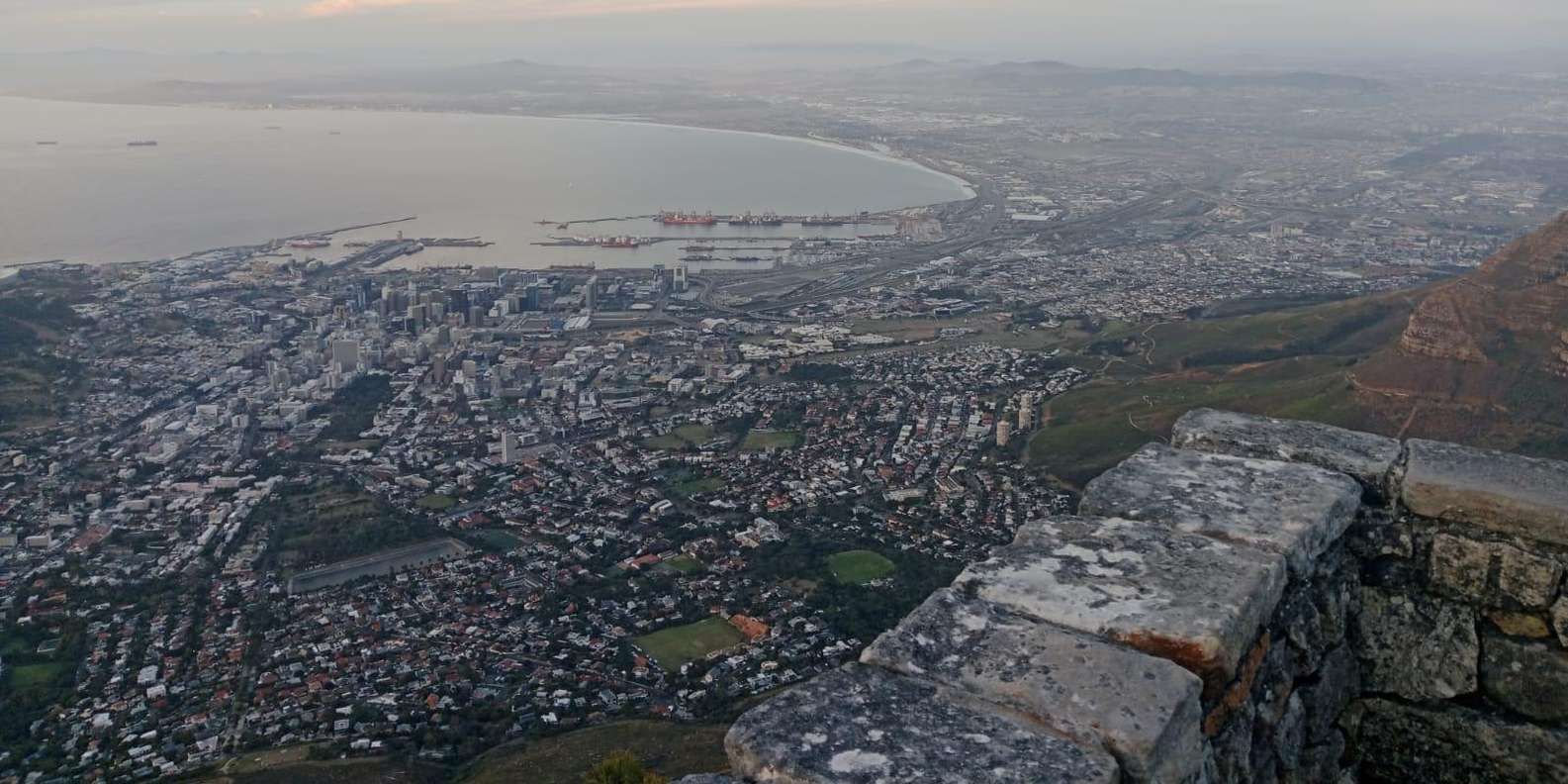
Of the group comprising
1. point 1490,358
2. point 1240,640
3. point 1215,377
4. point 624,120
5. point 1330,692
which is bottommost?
point 1215,377

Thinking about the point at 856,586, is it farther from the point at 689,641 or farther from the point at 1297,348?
the point at 1297,348

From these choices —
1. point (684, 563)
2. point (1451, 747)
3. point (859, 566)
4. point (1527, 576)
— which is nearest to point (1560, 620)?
point (1527, 576)

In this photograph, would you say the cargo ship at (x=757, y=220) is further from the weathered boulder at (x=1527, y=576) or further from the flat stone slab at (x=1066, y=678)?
the flat stone slab at (x=1066, y=678)

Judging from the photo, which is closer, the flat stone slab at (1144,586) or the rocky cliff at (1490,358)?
the flat stone slab at (1144,586)

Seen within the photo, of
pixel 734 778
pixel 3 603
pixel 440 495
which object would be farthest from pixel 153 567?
pixel 734 778

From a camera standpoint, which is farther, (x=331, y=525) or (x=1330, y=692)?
(x=331, y=525)

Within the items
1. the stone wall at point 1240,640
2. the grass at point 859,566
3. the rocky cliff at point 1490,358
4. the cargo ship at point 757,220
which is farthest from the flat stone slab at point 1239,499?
the cargo ship at point 757,220

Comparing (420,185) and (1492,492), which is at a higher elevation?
(1492,492)
